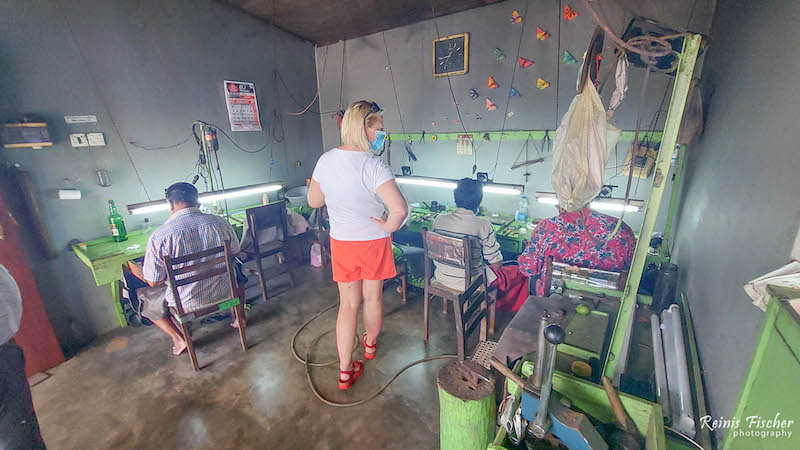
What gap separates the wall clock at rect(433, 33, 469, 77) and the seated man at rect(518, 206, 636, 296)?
8.13 ft

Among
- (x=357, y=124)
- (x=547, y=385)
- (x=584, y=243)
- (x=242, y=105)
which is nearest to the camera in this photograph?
(x=547, y=385)

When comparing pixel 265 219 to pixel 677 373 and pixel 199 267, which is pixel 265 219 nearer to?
pixel 199 267

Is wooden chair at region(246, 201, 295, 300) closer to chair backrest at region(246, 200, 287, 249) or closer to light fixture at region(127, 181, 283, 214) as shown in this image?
chair backrest at region(246, 200, 287, 249)

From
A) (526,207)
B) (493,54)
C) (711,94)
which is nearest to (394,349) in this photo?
(526,207)

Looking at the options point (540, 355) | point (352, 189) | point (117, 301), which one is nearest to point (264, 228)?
point (117, 301)

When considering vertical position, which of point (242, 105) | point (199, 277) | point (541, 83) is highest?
point (541, 83)

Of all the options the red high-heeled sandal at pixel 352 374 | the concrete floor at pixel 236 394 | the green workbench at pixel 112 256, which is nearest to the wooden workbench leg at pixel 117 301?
the green workbench at pixel 112 256

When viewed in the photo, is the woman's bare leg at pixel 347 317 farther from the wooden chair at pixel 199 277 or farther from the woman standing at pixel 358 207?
the wooden chair at pixel 199 277

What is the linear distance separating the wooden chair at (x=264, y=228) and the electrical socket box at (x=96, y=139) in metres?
1.55

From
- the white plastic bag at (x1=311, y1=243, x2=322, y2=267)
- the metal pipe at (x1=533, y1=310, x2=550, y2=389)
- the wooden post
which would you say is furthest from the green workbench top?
the metal pipe at (x1=533, y1=310, x2=550, y2=389)

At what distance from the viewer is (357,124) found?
6.31 feet

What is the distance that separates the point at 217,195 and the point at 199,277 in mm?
1918

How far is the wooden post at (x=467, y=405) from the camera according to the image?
1.44 m

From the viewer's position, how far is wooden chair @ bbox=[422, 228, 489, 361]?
8.31ft
